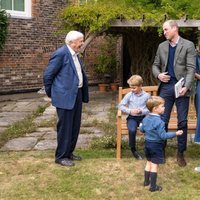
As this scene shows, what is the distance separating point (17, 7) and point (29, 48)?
4.32 ft

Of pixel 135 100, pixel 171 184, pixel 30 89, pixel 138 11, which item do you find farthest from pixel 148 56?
pixel 171 184

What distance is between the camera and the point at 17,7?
14.5 metres

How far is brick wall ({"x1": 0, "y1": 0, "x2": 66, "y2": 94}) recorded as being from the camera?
1416 cm

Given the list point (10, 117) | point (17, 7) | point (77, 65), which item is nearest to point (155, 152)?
point (77, 65)

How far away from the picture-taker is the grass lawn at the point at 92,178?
4.99 m

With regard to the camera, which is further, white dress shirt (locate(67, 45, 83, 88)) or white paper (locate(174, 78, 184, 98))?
white dress shirt (locate(67, 45, 83, 88))

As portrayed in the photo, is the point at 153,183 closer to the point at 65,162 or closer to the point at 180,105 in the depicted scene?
the point at 180,105

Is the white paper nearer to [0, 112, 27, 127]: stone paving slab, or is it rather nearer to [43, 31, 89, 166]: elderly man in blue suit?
[43, 31, 89, 166]: elderly man in blue suit

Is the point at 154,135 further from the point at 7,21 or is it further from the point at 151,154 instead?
the point at 7,21

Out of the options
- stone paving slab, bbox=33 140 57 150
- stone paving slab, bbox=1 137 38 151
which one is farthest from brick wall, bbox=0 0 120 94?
stone paving slab, bbox=33 140 57 150

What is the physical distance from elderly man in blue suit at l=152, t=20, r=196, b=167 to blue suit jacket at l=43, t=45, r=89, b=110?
42.0 inches

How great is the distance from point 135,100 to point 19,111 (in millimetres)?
5670

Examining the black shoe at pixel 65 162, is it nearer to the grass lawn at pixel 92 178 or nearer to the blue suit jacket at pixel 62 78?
the grass lawn at pixel 92 178

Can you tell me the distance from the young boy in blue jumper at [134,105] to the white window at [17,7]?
8.92 m
